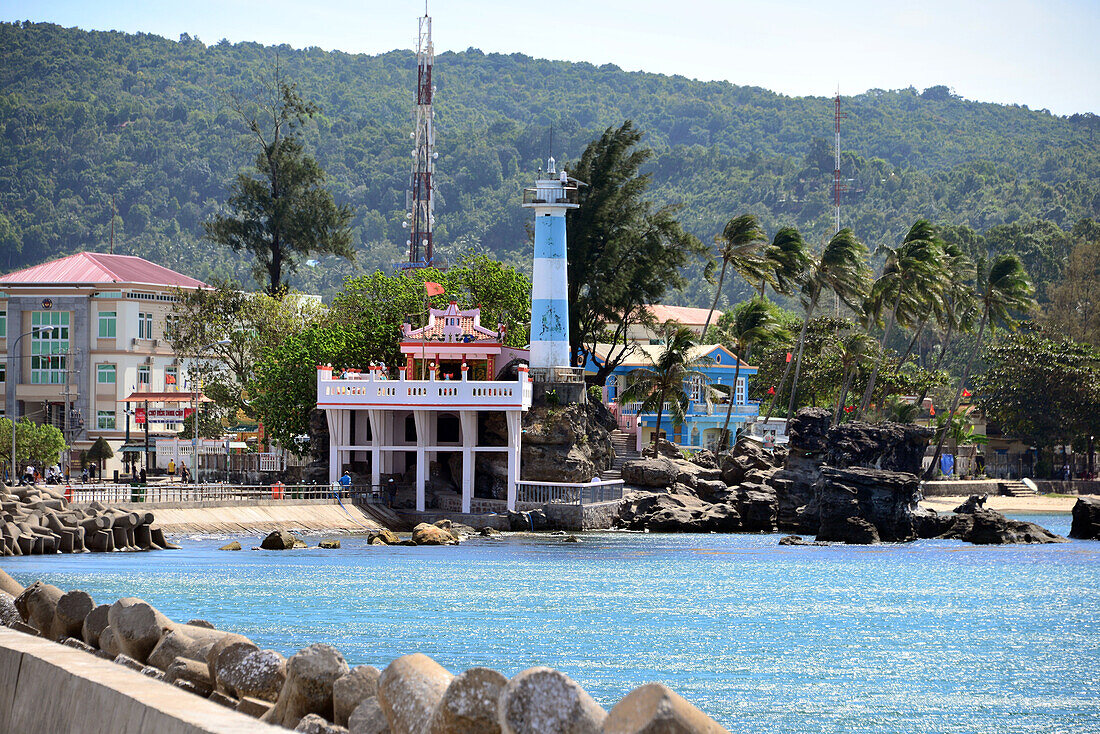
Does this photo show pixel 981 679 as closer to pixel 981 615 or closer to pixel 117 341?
pixel 981 615

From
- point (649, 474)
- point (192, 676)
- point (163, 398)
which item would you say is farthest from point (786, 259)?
point (192, 676)

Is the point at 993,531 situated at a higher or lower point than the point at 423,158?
lower

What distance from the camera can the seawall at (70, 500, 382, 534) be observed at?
37.8 meters

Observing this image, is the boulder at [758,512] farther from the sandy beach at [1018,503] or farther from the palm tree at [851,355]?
the palm tree at [851,355]

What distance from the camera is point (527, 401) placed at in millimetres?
45156

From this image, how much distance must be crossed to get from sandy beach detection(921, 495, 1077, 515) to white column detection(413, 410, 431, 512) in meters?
23.7

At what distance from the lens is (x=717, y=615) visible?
26875mm

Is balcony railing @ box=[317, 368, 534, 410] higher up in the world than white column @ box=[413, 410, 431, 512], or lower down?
higher up

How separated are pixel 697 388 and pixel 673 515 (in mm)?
23591

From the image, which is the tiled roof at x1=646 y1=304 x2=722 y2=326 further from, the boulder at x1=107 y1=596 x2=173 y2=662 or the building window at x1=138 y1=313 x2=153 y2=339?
the boulder at x1=107 y1=596 x2=173 y2=662

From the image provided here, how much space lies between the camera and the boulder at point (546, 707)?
5.87m

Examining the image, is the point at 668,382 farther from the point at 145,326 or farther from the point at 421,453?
the point at 145,326

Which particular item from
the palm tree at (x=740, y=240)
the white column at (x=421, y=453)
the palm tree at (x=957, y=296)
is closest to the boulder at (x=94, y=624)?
the white column at (x=421, y=453)

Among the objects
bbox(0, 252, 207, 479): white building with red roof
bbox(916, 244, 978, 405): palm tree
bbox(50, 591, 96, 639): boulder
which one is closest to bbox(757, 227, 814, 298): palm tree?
bbox(916, 244, 978, 405): palm tree
